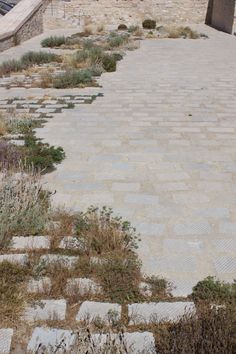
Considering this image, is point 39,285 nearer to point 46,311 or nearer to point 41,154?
point 46,311

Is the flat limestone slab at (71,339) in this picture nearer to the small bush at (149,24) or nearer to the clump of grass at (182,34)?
the clump of grass at (182,34)

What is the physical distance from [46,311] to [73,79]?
8782mm

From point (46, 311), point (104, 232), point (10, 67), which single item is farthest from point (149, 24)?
point (46, 311)

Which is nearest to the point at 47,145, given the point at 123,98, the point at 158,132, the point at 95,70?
the point at 158,132

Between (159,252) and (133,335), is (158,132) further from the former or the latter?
(133,335)

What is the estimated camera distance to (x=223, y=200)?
5371mm

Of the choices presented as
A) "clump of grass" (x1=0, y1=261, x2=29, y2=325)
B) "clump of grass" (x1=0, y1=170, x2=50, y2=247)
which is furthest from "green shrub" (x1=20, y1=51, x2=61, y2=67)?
"clump of grass" (x1=0, y1=261, x2=29, y2=325)

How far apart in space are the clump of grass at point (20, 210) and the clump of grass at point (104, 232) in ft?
1.35

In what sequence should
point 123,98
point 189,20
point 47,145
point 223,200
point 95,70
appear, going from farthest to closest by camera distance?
point 189,20
point 95,70
point 123,98
point 47,145
point 223,200

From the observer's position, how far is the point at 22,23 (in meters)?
19.0

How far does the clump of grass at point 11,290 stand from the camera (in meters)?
3.34

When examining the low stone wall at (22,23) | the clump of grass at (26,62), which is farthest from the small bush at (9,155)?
the low stone wall at (22,23)

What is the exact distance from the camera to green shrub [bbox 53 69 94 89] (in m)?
11.2

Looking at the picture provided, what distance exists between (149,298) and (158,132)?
15.3ft
